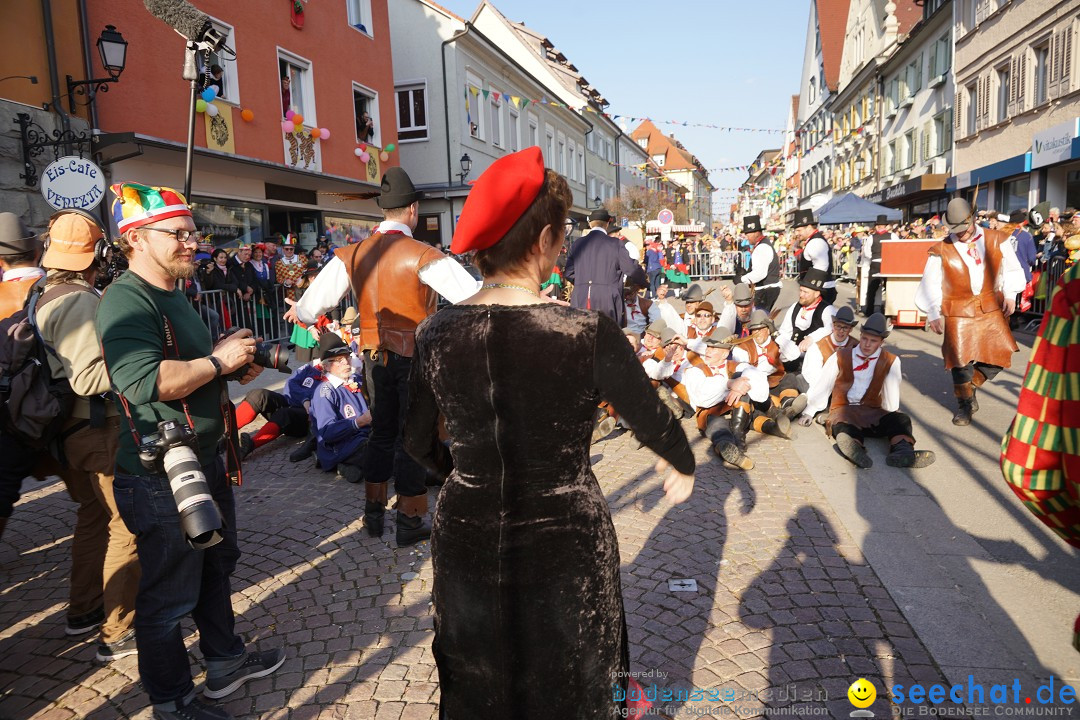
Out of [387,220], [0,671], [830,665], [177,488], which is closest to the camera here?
[177,488]

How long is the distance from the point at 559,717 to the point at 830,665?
1.63 meters

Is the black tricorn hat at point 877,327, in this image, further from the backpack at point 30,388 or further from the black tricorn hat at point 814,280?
the backpack at point 30,388

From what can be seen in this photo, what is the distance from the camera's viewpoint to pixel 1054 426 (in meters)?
1.45

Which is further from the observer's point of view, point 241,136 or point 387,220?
point 241,136

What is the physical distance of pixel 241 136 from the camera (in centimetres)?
1357

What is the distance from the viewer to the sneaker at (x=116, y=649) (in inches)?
128

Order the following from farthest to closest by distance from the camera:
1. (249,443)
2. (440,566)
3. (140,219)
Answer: (249,443) → (140,219) → (440,566)

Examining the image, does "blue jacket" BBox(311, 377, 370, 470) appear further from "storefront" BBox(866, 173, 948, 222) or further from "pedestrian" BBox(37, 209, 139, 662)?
"storefront" BBox(866, 173, 948, 222)

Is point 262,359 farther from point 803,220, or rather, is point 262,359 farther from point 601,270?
point 803,220

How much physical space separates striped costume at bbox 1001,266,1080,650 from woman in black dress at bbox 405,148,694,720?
802mm

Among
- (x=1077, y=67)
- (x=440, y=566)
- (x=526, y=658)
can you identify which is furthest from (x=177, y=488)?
(x=1077, y=67)

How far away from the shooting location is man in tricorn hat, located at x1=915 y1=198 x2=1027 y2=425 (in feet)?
21.0

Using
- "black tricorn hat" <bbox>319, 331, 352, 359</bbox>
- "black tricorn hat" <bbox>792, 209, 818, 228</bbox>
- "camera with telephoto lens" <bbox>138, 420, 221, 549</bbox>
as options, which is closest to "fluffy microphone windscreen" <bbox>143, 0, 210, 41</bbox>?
"black tricorn hat" <bbox>319, 331, 352, 359</bbox>

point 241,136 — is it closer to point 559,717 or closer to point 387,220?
point 387,220
